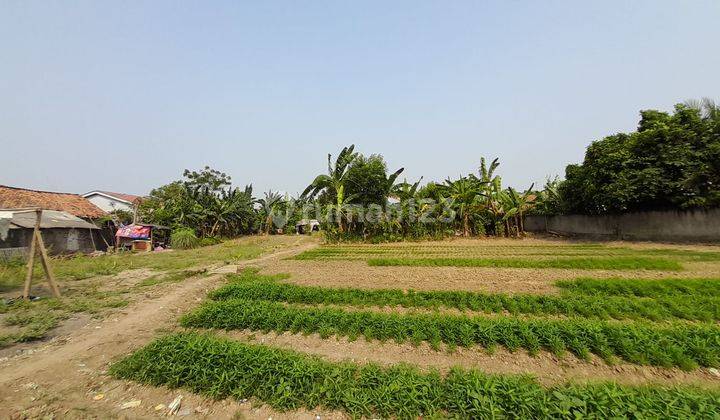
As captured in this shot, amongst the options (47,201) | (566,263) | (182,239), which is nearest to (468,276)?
(566,263)

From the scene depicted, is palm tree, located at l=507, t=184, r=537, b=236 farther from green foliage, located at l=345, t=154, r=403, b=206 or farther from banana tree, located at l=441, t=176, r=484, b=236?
green foliage, located at l=345, t=154, r=403, b=206

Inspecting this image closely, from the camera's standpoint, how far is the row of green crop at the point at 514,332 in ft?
13.6

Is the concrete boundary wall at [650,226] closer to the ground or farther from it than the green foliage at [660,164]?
closer to the ground

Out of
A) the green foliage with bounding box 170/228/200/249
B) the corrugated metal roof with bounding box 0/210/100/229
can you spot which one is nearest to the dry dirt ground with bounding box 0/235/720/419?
the corrugated metal roof with bounding box 0/210/100/229

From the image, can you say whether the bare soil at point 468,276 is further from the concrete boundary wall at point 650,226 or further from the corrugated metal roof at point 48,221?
the corrugated metal roof at point 48,221

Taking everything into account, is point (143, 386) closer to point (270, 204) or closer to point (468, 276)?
point (468, 276)

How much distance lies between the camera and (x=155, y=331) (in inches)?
224

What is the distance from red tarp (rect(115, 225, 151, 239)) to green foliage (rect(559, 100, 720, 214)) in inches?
1211

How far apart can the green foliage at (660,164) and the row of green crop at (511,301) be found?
12.8 m

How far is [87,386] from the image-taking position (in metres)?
3.94

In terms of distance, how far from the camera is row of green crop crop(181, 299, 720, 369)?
416 centimetres

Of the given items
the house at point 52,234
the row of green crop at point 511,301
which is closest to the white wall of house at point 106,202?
the house at point 52,234

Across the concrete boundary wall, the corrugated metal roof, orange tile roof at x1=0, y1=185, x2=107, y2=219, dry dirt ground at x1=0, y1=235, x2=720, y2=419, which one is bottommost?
dry dirt ground at x1=0, y1=235, x2=720, y2=419

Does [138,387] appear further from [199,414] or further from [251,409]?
[251,409]
